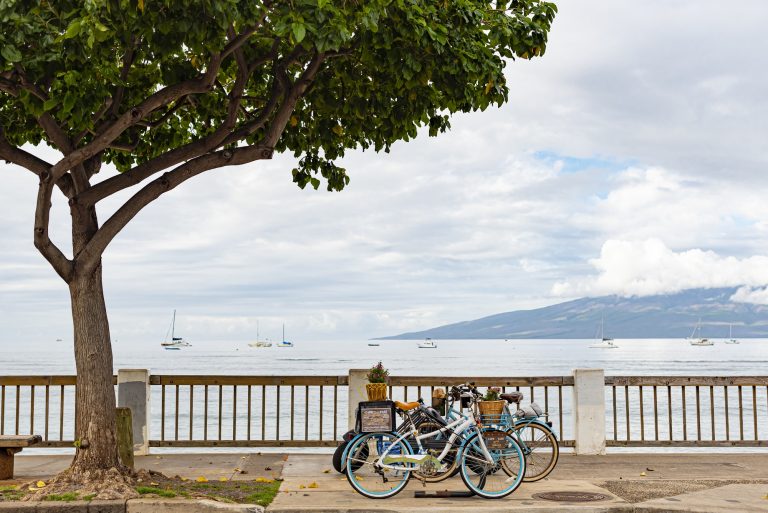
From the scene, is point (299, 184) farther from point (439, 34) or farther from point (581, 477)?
point (581, 477)

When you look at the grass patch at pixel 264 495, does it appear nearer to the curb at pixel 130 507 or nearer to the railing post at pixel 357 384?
the curb at pixel 130 507

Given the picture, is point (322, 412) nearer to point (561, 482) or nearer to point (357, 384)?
point (357, 384)

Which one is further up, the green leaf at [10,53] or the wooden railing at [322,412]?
the green leaf at [10,53]

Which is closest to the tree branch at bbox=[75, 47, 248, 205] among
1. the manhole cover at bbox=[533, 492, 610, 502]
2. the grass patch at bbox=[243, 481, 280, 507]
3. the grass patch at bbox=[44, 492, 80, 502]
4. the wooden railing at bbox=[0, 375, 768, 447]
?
the wooden railing at bbox=[0, 375, 768, 447]

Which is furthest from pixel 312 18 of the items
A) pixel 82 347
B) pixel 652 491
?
pixel 652 491

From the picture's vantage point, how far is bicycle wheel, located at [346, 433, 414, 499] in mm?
9281

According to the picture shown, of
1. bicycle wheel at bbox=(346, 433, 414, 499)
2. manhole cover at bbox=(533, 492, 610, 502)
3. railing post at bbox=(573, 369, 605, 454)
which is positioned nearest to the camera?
manhole cover at bbox=(533, 492, 610, 502)

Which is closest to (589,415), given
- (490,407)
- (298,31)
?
(490,407)

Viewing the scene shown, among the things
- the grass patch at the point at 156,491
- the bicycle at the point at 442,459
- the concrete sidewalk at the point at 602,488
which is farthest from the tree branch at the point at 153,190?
the bicycle at the point at 442,459

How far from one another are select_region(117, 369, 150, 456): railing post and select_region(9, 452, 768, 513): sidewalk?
1.49 feet

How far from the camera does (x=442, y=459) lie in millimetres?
9883

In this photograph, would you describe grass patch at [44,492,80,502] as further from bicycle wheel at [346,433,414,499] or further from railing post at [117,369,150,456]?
railing post at [117,369,150,456]

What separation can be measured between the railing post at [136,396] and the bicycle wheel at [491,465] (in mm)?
5342

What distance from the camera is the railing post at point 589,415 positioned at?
12.6 metres
